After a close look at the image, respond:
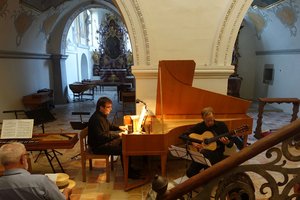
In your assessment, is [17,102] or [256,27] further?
[256,27]

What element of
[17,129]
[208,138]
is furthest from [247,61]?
[17,129]

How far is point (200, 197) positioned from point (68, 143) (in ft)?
9.69

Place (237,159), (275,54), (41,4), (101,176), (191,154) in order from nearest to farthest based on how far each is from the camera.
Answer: (237,159) < (191,154) < (101,176) < (41,4) < (275,54)

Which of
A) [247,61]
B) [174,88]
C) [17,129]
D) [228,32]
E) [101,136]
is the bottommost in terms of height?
[101,136]

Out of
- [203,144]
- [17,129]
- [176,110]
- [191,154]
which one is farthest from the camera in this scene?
[176,110]

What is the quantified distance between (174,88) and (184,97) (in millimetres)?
276

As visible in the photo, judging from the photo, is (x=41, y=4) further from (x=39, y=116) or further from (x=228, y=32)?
(x=228, y=32)

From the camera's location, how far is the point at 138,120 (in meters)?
4.65

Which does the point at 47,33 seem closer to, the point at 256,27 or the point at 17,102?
the point at 17,102

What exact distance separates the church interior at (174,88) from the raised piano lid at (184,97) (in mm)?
18

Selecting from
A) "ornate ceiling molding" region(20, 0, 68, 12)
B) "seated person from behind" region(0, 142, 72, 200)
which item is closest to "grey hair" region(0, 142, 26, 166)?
"seated person from behind" region(0, 142, 72, 200)

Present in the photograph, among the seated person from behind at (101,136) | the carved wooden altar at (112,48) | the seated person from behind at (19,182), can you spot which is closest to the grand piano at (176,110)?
the seated person from behind at (101,136)

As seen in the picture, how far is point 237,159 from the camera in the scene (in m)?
1.56

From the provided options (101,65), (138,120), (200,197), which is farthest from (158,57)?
(101,65)
